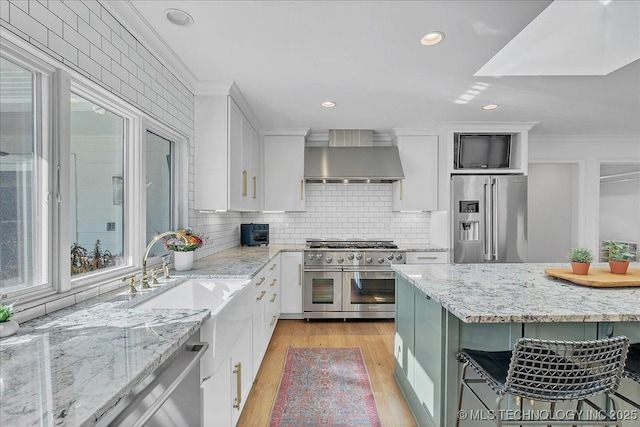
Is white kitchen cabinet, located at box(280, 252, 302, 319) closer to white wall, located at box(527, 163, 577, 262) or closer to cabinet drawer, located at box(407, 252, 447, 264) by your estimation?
cabinet drawer, located at box(407, 252, 447, 264)

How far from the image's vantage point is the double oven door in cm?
392

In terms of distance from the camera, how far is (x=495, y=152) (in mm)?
4105

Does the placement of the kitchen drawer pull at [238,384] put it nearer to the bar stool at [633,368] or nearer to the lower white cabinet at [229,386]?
the lower white cabinet at [229,386]

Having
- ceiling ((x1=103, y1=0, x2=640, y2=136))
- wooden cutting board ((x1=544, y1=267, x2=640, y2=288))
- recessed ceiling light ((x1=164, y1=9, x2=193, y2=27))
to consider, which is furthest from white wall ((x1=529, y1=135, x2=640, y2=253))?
recessed ceiling light ((x1=164, y1=9, x2=193, y2=27))

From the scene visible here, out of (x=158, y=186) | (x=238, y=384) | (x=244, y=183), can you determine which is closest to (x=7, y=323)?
(x=238, y=384)

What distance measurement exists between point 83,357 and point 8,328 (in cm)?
40

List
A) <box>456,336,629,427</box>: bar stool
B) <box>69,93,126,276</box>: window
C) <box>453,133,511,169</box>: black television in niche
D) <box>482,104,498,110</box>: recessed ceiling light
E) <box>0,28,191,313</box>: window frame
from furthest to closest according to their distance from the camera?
1. <box>453,133,511,169</box>: black television in niche
2. <box>482,104,498,110</box>: recessed ceiling light
3. <box>69,93,126,276</box>: window
4. <box>0,28,191,313</box>: window frame
5. <box>456,336,629,427</box>: bar stool

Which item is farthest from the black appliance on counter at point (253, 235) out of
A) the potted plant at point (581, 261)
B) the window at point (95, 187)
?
the potted plant at point (581, 261)

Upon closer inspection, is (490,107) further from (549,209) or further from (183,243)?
(183,243)

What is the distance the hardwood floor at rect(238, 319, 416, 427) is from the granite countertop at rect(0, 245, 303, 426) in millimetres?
1215

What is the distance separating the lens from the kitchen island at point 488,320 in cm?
138

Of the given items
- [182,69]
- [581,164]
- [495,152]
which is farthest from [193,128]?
[581,164]

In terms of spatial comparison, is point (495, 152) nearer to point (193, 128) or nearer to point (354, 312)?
point (354, 312)

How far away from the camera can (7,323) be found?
3.64ft
